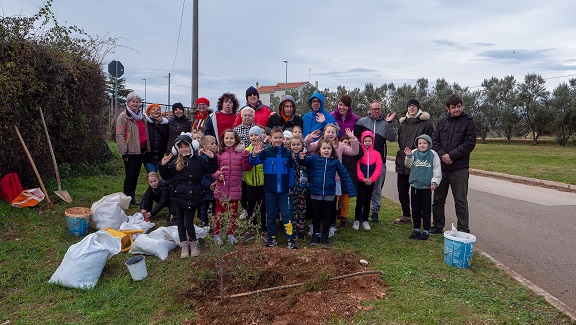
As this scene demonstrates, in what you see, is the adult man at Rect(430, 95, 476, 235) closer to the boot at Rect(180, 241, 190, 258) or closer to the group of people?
the group of people

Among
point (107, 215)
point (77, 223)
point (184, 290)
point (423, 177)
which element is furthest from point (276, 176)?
point (77, 223)

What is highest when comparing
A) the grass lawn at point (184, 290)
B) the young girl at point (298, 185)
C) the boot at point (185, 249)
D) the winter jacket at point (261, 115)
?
the winter jacket at point (261, 115)

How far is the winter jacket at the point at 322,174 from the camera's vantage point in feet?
17.1

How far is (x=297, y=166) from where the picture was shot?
5.31 meters

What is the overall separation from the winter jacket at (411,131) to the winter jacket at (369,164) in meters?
0.42

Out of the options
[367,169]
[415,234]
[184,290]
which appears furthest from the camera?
[367,169]

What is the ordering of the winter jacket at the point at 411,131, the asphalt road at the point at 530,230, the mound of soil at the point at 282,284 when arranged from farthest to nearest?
the winter jacket at the point at 411,131 < the asphalt road at the point at 530,230 < the mound of soil at the point at 282,284

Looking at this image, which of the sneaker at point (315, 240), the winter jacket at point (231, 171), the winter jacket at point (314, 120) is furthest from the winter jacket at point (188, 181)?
the winter jacket at point (314, 120)

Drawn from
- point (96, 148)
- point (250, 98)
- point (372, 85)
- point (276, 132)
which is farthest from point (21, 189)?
point (372, 85)

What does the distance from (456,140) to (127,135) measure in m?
5.43

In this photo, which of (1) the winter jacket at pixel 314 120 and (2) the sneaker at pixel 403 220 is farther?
(2) the sneaker at pixel 403 220

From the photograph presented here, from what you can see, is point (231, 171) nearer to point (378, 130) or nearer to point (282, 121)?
point (282, 121)

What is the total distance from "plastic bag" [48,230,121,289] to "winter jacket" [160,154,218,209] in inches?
39.7

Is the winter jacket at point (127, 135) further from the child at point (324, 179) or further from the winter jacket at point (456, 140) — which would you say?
the winter jacket at point (456, 140)
